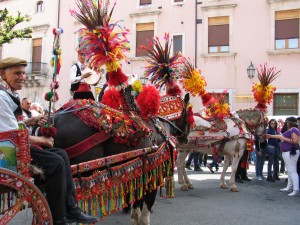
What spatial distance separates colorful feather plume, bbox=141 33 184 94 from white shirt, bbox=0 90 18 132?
356cm

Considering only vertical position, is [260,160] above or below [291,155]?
below

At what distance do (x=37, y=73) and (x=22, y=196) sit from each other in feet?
72.8

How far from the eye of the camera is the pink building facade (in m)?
18.9

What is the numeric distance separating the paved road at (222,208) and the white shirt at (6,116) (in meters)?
2.66

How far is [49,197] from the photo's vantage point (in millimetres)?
3314

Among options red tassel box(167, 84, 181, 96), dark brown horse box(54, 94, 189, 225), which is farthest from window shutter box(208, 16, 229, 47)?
dark brown horse box(54, 94, 189, 225)

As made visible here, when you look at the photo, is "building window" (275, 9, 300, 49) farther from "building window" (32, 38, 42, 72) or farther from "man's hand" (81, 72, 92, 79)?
"man's hand" (81, 72, 92, 79)

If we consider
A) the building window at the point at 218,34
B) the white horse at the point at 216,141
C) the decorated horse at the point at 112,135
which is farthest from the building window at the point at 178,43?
the decorated horse at the point at 112,135

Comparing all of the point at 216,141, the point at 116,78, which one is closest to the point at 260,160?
the point at 216,141

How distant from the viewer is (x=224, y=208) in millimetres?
6809

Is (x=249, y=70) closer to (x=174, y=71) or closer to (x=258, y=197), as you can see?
(x=258, y=197)

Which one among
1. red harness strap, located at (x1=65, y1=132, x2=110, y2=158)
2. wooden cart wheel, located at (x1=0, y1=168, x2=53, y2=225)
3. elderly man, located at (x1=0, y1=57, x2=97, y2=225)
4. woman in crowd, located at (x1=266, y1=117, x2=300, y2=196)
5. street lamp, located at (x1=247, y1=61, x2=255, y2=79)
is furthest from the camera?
street lamp, located at (x1=247, y1=61, x2=255, y2=79)

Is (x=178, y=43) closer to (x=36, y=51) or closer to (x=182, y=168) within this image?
(x=36, y=51)

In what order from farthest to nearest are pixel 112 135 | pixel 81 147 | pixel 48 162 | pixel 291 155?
pixel 291 155 < pixel 112 135 < pixel 81 147 < pixel 48 162
